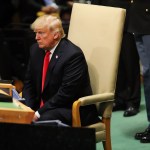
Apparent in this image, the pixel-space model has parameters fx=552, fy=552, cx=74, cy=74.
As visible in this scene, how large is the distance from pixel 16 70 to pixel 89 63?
267cm

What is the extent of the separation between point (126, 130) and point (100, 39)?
4.06 feet

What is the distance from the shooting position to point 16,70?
6418 mm

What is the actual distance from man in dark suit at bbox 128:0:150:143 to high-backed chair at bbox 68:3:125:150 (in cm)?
62

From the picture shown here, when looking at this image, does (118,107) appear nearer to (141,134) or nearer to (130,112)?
(130,112)

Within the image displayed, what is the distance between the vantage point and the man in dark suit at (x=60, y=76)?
361 centimetres

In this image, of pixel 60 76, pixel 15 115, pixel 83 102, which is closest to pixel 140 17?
pixel 60 76

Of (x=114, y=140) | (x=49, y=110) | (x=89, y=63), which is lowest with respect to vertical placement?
(x=114, y=140)

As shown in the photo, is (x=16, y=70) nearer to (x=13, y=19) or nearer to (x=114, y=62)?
(x=13, y=19)

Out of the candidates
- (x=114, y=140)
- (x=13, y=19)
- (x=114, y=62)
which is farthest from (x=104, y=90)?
(x=13, y=19)

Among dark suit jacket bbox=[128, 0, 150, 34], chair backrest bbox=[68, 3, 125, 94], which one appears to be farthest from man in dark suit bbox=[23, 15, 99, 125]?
dark suit jacket bbox=[128, 0, 150, 34]

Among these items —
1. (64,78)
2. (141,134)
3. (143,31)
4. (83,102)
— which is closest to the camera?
(83,102)

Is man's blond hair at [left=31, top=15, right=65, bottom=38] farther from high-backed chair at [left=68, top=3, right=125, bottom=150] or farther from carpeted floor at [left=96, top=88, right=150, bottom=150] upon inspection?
carpeted floor at [left=96, top=88, right=150, bottom=150]

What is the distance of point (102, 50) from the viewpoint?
379 centimetres

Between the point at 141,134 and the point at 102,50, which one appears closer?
the point at 102,50
